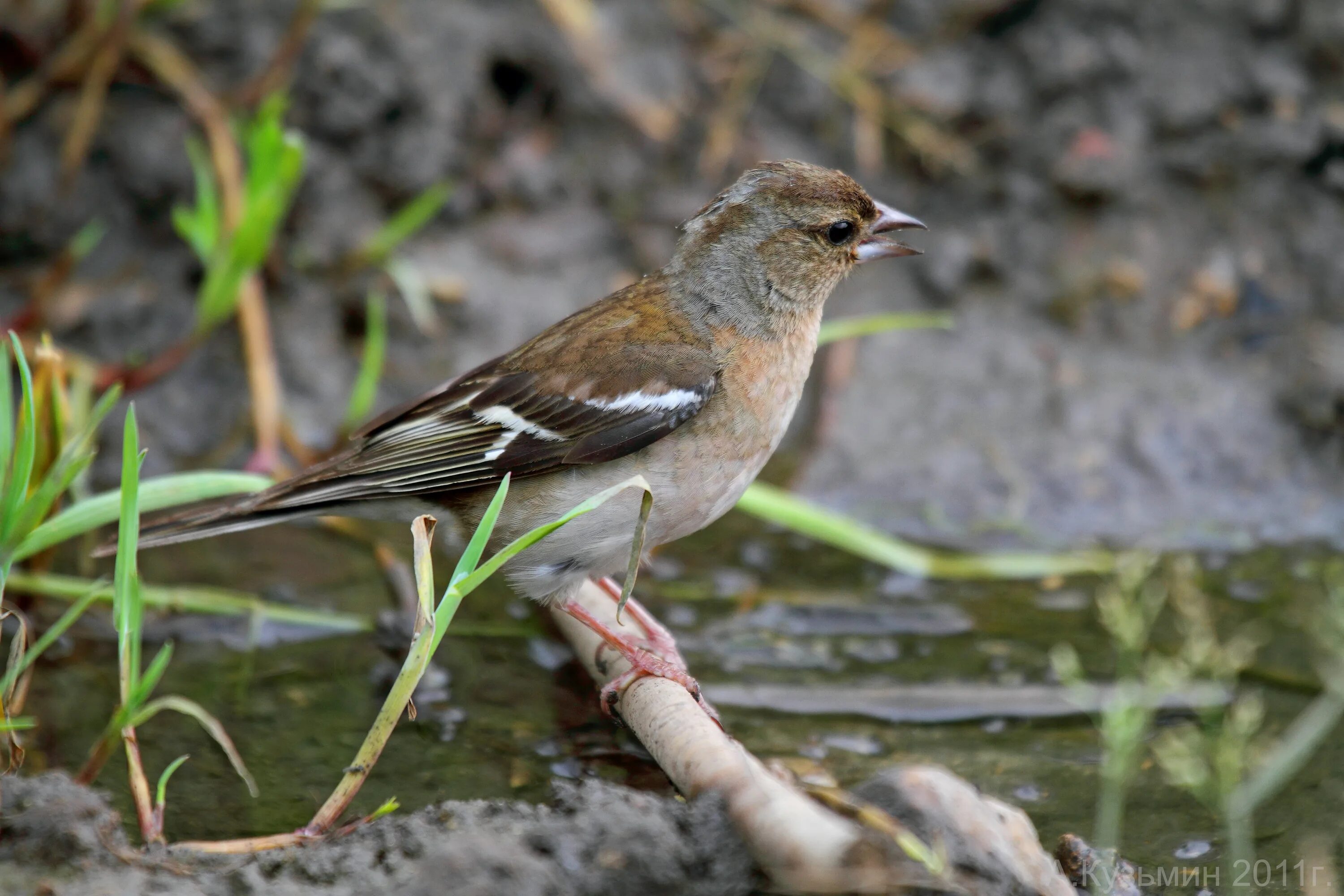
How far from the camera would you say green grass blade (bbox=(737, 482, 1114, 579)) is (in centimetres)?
534

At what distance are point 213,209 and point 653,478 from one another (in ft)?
7.93

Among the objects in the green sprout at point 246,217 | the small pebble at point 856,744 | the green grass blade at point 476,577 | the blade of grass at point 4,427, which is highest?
the green sprout at point 246,217

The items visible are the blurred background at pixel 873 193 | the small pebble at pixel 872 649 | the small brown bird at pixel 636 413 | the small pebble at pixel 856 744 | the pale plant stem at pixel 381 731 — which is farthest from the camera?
the blurred background at pixel 873 193

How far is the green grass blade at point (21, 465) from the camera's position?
3420 mm

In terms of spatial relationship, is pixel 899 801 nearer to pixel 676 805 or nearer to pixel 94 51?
pixel 676 805

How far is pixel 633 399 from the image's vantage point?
4.31 m

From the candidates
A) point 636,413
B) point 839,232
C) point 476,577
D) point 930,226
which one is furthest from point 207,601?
point 930,226

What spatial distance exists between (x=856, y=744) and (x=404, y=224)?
3.06 m

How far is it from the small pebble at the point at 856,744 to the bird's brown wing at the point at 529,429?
1123mm

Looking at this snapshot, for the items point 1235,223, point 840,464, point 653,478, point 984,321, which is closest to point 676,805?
point 653,478

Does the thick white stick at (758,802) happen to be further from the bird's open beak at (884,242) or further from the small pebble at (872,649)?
the bird's open beak at (884,242)

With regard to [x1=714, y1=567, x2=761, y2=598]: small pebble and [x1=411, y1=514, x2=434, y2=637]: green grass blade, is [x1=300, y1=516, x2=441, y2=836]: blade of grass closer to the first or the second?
[x1=411, y1=514, x2=434, y2=637]: green grass blade

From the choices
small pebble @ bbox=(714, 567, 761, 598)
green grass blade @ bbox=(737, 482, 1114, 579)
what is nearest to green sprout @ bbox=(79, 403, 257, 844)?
green grass blade @ bbox=(737, 482, 1114, 579)

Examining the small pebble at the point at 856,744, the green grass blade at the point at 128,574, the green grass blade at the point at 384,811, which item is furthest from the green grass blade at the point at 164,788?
the small pebble at the point at 856,744
